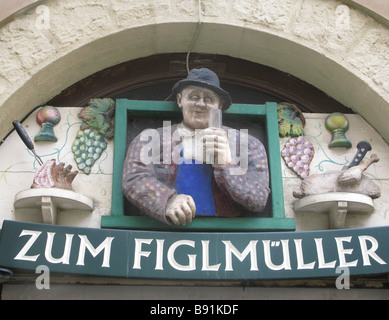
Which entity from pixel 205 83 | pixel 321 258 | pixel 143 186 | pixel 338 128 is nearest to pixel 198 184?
pixel 143 186

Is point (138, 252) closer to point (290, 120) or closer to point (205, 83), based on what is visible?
point (205, 83)

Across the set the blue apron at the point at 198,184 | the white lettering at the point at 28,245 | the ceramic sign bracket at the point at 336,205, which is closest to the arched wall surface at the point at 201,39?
the ceramic sign bracket at the point at 336,205

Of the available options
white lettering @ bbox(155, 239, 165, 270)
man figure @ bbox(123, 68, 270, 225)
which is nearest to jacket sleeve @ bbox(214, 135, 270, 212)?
man figure @ bbox(123, 68, 270, 225)

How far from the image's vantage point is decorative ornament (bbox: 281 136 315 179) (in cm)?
411

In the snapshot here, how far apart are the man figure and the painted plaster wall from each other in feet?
0.80

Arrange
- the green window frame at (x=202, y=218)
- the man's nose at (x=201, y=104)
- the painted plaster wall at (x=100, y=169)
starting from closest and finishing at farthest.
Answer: the green window frame at (x=202, y=218) → the painted plaster wall at (x=100, y=169) → the man's nose at (x=201, y=104)

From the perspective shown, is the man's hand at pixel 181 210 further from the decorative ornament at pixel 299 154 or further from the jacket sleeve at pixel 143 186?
the decorative ornament at pixel 299 154

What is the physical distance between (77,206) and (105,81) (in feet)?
3.43

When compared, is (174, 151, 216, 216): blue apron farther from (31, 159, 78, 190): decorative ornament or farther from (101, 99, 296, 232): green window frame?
(31, 159, 78, 190): decorative ornament

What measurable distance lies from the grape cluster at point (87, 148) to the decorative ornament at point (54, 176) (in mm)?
206

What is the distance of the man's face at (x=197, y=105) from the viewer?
402 cm

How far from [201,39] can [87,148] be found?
1.10 meters

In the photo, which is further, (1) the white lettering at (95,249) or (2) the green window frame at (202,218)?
(2) the green window frame at (202,218)
